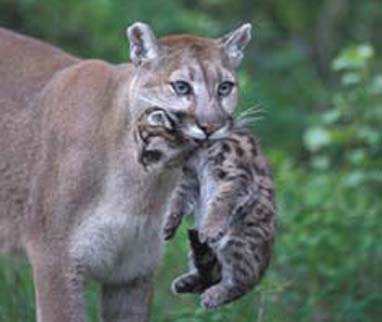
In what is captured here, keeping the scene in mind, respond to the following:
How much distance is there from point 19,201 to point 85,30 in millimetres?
7204

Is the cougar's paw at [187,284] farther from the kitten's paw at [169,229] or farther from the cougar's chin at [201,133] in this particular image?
the cougar's chin at [201,133]

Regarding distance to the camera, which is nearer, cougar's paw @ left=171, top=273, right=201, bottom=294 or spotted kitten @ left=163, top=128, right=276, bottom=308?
spotted kitten @ left=163, top=128, right=276, bottom=308

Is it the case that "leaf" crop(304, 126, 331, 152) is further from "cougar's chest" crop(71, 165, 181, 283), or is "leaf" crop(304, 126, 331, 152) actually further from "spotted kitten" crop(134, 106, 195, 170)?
"spotted kitten" crop(134, 106, 195, 170)

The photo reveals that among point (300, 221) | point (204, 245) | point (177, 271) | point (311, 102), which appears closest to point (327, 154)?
point (311, 102)

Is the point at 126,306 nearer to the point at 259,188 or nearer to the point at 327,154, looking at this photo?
the point at 259,188

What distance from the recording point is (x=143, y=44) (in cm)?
880

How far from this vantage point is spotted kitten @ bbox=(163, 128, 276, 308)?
8297 mm

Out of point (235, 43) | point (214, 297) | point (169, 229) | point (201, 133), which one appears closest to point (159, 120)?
point (201, 133)

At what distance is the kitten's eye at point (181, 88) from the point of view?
8.36 metres

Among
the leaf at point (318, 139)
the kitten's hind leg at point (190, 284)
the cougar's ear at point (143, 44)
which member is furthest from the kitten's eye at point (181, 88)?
the leaf at point (318, 139)

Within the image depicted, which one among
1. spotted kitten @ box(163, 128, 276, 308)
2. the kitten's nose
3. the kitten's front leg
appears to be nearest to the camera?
the kitten's nose

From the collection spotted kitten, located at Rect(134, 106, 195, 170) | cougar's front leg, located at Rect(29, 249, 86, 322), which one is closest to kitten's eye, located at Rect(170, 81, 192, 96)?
spotted kitten, located at Rect(134, 106, 195, 170)

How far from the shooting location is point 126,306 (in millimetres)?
9445

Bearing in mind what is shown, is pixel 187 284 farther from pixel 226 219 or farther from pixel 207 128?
pixel 207 128
